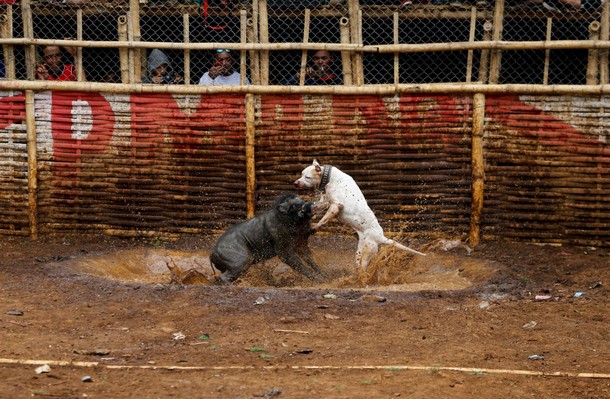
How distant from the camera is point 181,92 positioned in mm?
11617

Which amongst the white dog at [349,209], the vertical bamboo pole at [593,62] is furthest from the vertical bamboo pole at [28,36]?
the vertical bamboo pole at [593,62]

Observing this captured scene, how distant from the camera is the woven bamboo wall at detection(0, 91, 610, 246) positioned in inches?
441

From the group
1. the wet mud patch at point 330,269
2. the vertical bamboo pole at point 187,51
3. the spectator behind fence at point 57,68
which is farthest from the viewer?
the spectator behind fence at point 57,68

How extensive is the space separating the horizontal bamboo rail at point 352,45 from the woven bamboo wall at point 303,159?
1.93ft

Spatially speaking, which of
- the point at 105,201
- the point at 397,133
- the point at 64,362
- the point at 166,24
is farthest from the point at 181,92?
the point at 64,362

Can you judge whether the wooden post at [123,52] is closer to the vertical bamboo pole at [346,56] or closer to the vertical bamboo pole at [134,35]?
the vertical bamboo pole at [134,35]

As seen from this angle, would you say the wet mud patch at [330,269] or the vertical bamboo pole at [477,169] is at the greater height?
the vertical bamboo pole at [477,169]

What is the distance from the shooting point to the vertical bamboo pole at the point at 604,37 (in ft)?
36.0

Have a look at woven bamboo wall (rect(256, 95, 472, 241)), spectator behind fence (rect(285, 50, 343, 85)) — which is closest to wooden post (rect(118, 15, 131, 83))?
woven bamboo wall (rect(256, 95, 472, 241))

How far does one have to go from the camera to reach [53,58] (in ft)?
38.9

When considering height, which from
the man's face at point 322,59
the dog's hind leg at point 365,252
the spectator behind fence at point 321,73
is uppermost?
the man's face at point 322,59

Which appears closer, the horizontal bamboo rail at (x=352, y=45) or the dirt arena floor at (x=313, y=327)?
the dirt arena floor at (x=313, y=327)

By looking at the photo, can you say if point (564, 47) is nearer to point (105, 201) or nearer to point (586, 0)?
point (586, 0)

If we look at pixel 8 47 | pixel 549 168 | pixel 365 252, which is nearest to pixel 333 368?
pixel 365 252
